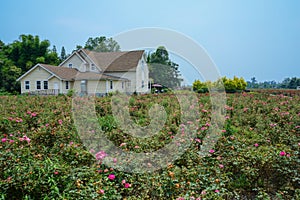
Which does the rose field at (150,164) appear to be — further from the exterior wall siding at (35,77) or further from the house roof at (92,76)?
the exterior wall siding at (35,77)

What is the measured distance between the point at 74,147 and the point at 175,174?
4.84 ft

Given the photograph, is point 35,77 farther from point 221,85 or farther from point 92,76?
point 221,85

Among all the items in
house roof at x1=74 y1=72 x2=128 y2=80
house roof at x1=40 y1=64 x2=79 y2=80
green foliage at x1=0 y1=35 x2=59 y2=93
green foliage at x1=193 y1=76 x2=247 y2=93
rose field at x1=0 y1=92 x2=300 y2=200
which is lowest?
rose field at x1=0 y1=92 x2=300 y2=200

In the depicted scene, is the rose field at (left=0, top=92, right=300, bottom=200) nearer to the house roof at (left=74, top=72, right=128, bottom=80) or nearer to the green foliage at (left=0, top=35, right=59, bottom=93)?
the house roof at (left=74, top=72, right=128, bottom=80)

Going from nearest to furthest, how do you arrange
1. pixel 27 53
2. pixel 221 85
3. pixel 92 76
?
pixel 221 85 → pixel 92 76 → pixel 27 53

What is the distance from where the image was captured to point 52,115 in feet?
16.7

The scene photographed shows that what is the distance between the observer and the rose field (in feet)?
7.59

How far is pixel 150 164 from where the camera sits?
9.36 ft

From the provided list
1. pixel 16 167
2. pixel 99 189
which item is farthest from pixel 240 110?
pixel 16 167

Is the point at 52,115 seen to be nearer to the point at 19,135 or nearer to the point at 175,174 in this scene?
the point at 19,135

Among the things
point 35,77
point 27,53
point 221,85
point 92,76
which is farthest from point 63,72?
point 221,85

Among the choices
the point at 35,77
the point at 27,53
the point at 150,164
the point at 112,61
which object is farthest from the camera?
the point at 27,53

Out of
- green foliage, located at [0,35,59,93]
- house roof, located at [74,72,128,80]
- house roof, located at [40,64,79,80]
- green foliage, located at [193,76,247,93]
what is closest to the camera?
green foliage, located at [193,76,247,93]

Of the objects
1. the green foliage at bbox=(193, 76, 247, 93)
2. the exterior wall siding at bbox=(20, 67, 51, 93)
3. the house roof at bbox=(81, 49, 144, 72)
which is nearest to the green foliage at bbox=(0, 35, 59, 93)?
the exterior wall siding at bbox=(20, 67, 51, 93)
